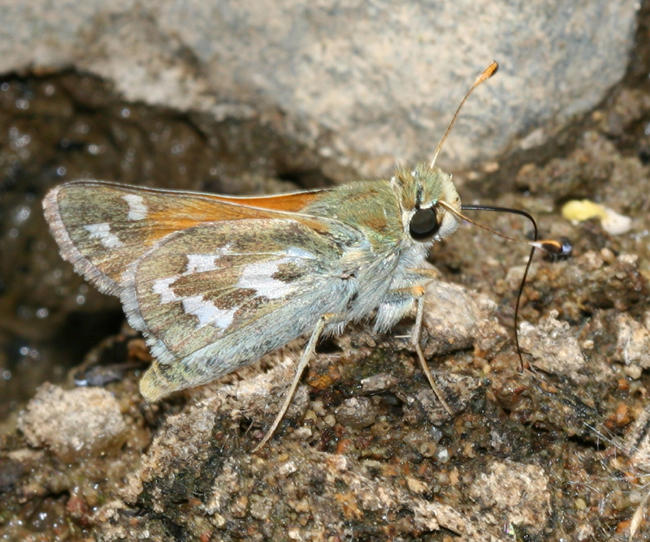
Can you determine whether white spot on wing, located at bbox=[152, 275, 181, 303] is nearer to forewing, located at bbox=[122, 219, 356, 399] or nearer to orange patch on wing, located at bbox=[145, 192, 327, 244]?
forewing, located at bbox=[122, 219, 356, 399]

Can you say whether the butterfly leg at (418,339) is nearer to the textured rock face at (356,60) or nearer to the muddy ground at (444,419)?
the muddy ground at (444,419)

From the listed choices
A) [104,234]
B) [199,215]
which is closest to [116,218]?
[104,234]

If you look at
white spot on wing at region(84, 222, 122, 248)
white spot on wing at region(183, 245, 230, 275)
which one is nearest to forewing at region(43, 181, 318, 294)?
white spot on wing at region(84, 222, 122, 248)

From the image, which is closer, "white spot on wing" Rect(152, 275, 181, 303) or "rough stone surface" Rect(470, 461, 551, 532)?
"rough stone surface" Rect(470, 461, 551, 532)

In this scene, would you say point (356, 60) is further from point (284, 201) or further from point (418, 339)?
point (418, 339)

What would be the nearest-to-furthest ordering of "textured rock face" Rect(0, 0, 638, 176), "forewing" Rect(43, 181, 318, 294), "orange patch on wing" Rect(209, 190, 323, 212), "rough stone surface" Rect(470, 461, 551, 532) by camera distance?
"rough stone surface" Rect(470, 461, 551, 532) < "forewing" Rect(43, 181, 318, 294) < "orange patch on wing" Rect(209, 190, 323, 212) < "textured rock face" Rect(0, 0, 638, 176)

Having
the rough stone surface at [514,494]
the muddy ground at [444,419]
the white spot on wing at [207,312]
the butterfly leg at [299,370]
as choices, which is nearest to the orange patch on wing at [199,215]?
the white spot on wing at [207,312]
